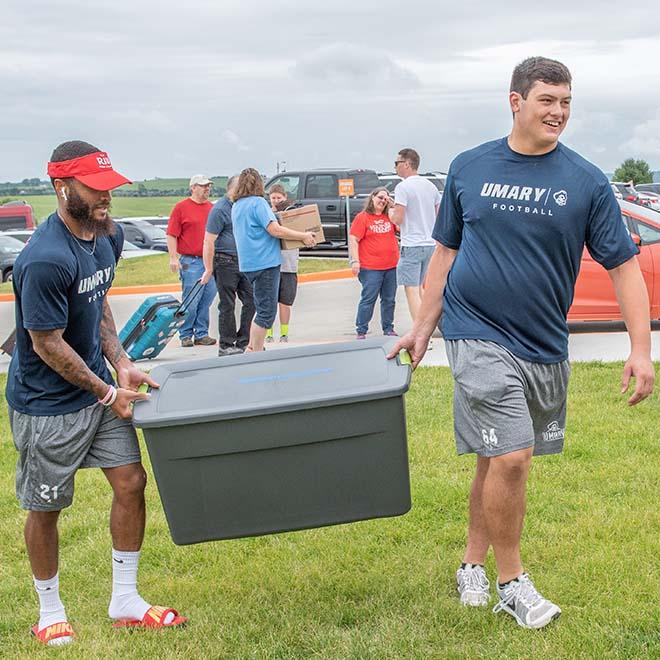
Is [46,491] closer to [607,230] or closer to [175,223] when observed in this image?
[607,230]

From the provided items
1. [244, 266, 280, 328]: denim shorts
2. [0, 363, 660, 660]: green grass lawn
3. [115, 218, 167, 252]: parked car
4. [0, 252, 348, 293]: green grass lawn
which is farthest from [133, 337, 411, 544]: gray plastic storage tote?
[115, 218, 167, 252]: parked car

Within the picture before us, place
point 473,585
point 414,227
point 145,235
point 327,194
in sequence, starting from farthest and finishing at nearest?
point 145,235 < point 327,194 < point 414,227 < point 473,585

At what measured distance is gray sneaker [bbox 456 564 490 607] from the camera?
13.7ft

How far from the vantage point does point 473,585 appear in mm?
4207

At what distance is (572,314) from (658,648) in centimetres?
807

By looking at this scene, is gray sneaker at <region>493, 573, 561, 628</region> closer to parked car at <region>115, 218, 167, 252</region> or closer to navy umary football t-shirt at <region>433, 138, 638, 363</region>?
navy umary football t-shirt at <region>433, 138, 638, 363</region>

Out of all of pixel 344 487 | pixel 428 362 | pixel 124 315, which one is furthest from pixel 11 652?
pixel 124 315

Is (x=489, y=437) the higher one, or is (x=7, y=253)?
(x=489, y=437)

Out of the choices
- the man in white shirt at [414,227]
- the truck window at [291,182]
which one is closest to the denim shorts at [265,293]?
the man in white shirt at [414,227]

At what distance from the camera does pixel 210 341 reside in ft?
39.8

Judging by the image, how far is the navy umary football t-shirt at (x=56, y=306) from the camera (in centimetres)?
375

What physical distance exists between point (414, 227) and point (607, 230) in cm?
689

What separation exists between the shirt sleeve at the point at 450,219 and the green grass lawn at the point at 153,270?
15334 mm

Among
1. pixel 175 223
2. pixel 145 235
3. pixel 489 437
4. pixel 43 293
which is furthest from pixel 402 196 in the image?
pixel 145 235
